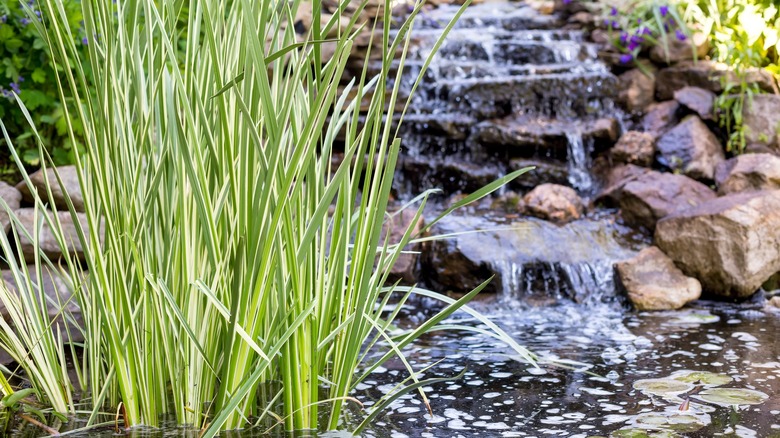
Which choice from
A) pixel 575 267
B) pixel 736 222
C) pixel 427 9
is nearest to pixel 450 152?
pixel 575 267

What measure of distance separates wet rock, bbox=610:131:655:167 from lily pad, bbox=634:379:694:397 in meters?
3.36

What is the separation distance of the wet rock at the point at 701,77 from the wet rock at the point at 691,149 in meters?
0.38

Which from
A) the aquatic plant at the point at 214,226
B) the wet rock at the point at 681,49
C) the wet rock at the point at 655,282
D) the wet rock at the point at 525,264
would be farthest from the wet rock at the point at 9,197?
the wet rock at the point at 681,49

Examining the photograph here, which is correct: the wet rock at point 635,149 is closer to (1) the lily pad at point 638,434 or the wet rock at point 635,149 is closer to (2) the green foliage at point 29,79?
(2) the green foliage at point 29,79

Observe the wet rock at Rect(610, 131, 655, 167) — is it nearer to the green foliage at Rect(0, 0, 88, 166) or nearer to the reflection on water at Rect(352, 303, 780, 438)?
the reflection on water at Rect(352, 303, 780, 438)

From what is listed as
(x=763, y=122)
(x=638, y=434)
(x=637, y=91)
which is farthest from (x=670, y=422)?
(x=637, y=91)

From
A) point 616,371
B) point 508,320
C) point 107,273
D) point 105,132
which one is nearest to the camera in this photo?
point 105,132

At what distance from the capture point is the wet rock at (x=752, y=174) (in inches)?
177

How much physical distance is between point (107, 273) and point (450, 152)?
4.33m

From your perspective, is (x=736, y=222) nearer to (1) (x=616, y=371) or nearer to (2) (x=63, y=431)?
(1) (x=616, y=371)

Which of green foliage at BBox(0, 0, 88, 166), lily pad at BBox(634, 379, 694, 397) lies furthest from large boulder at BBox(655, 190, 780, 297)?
green foliage at BBox(0, 0, 88, 166)

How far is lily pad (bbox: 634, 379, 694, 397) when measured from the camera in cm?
216

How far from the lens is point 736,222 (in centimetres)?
384

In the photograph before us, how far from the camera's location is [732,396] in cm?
211
